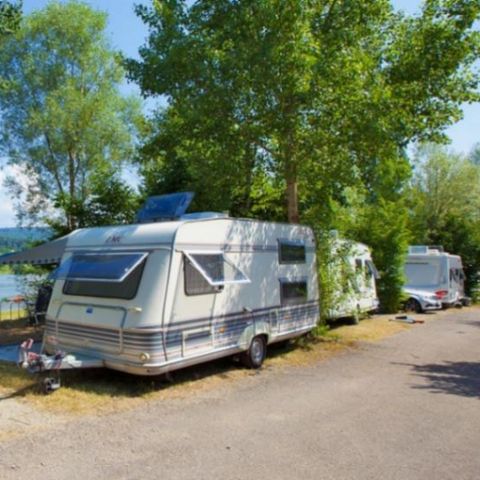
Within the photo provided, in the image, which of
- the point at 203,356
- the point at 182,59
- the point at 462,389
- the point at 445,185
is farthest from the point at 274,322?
the point at 445,185

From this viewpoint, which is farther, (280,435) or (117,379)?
(117,379)

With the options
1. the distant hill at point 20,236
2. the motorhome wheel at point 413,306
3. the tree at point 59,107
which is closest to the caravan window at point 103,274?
the distant hill at point 20,236

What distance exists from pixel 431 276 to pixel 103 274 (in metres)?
16.3

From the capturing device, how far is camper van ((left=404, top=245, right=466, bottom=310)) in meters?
20.3

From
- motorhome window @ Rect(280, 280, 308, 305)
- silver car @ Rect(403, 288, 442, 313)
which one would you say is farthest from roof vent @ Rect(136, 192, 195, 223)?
silver car @ Rect(403, 288, 442, 313)

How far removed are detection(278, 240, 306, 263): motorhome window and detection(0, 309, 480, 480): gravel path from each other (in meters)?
2.54

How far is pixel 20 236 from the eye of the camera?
754 inches

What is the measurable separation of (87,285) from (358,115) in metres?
6.11

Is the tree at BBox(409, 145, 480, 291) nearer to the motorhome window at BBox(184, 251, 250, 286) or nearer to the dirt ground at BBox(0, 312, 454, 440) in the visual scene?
the dirt ground at BBox(0, 312, 454, 440)

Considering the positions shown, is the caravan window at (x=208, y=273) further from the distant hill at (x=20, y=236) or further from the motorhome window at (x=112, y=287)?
the distant hill at (x=20, y=236)

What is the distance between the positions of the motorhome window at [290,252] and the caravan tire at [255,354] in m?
1.67

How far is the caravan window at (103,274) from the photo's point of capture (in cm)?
752

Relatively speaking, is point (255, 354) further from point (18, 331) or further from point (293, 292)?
point (18, 331)

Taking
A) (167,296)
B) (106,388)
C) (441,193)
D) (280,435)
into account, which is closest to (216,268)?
(167,296)
